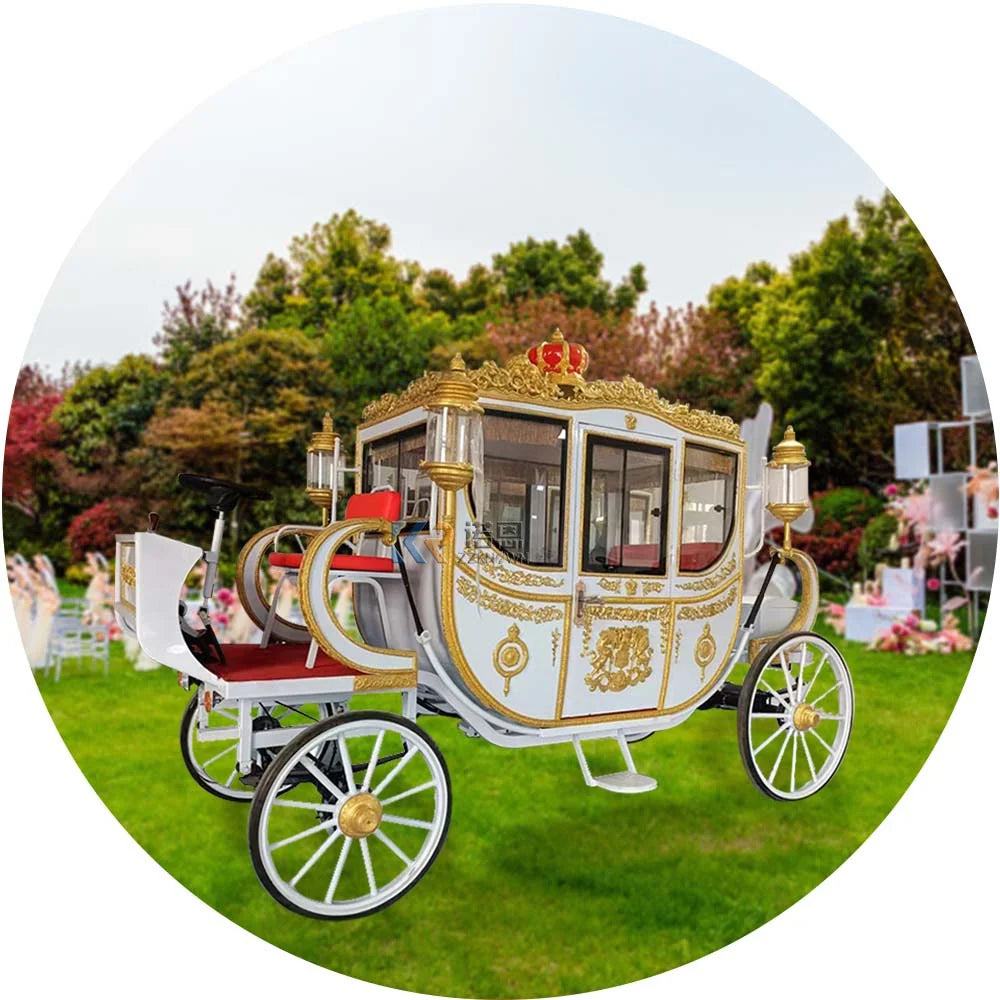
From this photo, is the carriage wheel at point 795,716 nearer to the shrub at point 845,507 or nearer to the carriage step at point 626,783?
the carriage step at point 626,783

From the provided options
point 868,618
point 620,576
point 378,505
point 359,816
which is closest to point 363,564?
point 378,505

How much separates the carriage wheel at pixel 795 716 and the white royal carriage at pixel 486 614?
0.05 ft

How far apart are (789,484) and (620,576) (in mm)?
1115

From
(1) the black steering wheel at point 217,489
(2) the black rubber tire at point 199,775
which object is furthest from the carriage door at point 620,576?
(2) the black rubber tire at point 199,775

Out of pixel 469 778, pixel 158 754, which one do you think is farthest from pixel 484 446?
pixel 158 754

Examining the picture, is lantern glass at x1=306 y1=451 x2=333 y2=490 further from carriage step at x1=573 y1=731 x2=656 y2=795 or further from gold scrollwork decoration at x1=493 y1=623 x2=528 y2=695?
carriage step at x1=573 y1=731 x2=656 y2=795

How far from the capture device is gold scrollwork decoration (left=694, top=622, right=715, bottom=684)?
13.0ft

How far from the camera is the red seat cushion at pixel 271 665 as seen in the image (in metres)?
3.01

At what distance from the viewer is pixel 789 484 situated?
4.12 meters

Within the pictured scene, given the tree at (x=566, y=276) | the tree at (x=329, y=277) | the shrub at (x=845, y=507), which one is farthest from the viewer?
the tree at (x=566, y=276)

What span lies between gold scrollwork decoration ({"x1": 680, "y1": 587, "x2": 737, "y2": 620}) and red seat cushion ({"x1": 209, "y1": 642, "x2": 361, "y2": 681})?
5.21 ft

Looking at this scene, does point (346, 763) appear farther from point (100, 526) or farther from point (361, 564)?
point (100, 526)

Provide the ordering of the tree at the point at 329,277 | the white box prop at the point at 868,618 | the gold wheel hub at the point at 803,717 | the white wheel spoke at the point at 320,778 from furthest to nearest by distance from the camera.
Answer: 1. the tree at the point at 329,277
2. the white box prop at the point at 868,618
3. the gold wheel hub at the point at 803,717
4. the white wheel spoke at the point at 320,778

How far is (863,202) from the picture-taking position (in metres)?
5.18
